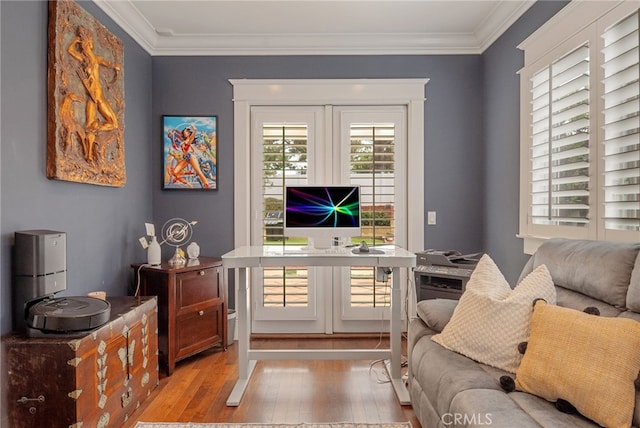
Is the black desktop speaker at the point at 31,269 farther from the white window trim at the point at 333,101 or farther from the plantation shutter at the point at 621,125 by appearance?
the plantation shutter at the point at 621,125

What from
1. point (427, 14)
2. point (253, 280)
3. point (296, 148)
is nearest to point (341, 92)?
point (296, 148)

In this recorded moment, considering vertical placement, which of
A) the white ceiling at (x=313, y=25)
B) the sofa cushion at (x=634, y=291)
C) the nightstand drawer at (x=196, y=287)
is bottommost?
the nightstand drawer at (x=196, y=287)

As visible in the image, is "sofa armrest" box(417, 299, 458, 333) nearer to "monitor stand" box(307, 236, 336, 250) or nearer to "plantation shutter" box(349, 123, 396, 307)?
"monitor stand" box(307, 236, 336, 250)

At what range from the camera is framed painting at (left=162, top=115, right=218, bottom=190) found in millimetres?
3664

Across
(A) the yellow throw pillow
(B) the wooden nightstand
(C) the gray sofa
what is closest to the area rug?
(C) the gray sofa

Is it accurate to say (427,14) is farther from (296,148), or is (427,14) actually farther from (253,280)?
(253,280)

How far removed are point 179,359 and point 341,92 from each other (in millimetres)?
2620

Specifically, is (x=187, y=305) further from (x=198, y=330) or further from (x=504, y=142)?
(x=504, y=142)

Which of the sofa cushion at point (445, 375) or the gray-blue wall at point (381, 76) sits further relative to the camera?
the gray-blue wall at point (381, 76)

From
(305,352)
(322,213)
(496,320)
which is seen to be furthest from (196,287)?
(496,320)

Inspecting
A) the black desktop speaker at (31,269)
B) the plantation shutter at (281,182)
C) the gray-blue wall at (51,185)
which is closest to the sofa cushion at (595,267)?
the plantation shutter at (281,182)

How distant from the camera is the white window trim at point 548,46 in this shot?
79.7 inches

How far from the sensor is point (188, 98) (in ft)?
12.1

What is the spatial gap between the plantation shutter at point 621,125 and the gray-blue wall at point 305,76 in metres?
0.75
